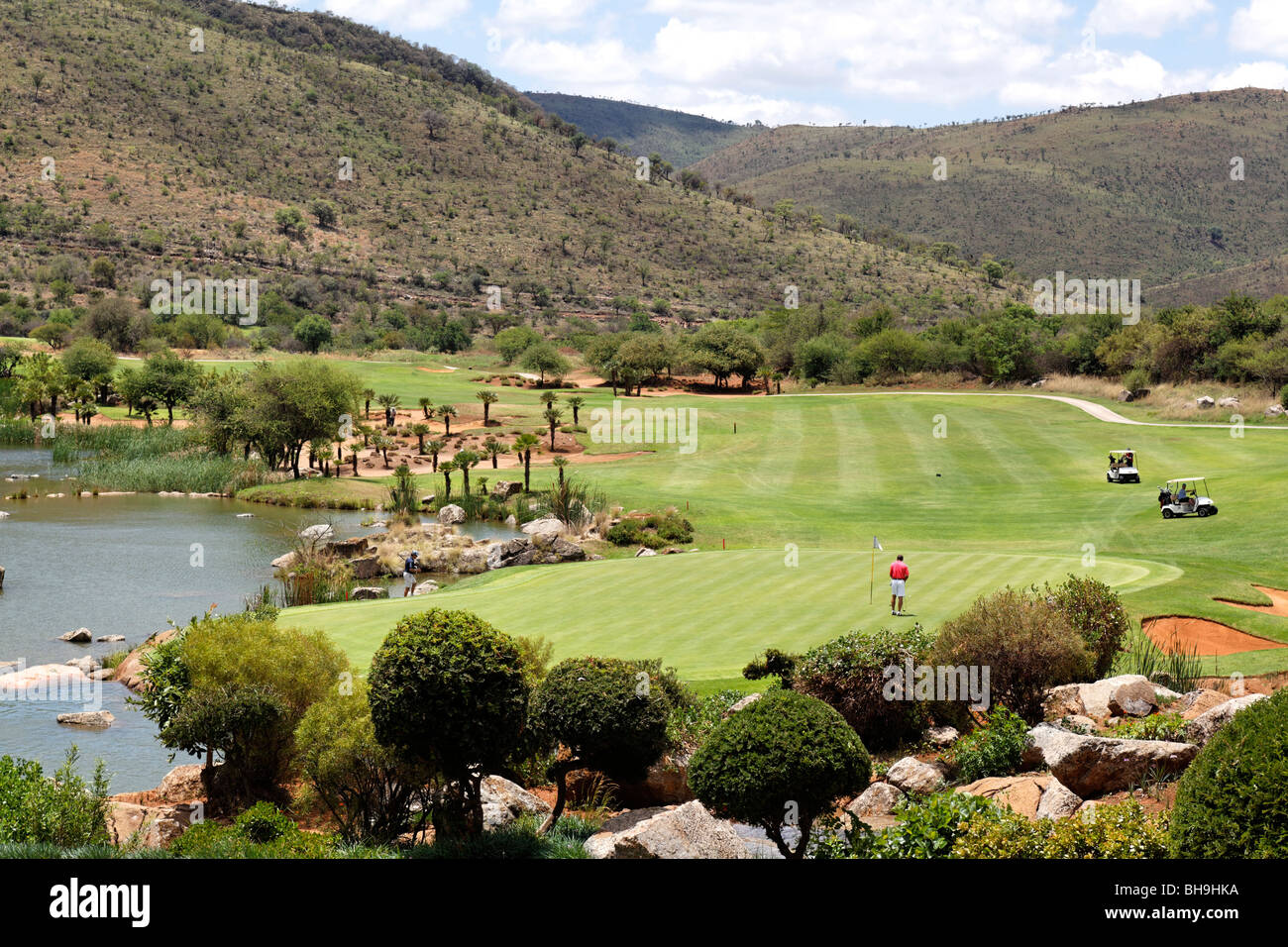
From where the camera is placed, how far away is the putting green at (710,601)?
21.3 m

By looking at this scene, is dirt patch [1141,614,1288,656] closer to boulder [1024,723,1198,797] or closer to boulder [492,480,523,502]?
boulder [1024,723,1198,797]

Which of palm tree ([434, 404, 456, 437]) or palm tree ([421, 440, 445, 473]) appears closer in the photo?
palm tree ([421, 440, 445, 473])

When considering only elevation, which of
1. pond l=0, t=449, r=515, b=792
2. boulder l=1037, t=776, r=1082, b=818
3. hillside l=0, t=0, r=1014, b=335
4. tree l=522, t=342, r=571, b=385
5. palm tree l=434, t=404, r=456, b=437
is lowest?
pond l=0, t=449, r=515, b=792

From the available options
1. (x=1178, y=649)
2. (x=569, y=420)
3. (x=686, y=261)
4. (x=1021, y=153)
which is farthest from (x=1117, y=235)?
(x=1178, y=649)

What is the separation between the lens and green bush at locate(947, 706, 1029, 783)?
15.1 metres

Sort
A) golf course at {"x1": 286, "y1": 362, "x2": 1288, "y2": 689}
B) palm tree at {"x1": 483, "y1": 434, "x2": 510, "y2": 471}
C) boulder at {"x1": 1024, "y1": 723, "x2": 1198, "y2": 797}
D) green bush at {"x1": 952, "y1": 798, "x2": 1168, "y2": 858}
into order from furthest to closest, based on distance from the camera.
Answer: palm tree at {"x1": 483, "y1": 434, "x2": 510, "y2": 471} → golf course at {"x1": 286, "y1": 362, "x2": 1288, "y2": 689} → boulder at {"x1": 1024, "y1": 723, "x2": 1198, "y2": 797} → green bush at {"x1": 952, "y1": 798, "x2": 1168, "y2": 858}

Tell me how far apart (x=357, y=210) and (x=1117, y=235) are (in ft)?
352

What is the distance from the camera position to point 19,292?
322 feet

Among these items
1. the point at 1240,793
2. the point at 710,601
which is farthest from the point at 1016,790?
the point at 710,601

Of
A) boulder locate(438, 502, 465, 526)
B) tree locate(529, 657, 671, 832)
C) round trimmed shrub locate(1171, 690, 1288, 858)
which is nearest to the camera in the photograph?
round trimmed shrub locate(1171, 690, 1288, 858)

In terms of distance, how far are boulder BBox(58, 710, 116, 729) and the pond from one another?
7.4 inches

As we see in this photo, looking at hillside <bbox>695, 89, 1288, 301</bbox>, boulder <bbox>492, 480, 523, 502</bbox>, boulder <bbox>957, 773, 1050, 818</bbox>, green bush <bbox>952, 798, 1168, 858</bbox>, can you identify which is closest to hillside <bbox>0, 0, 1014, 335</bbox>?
hillside <bbox>695, 89, 1288, 301</bbox>
